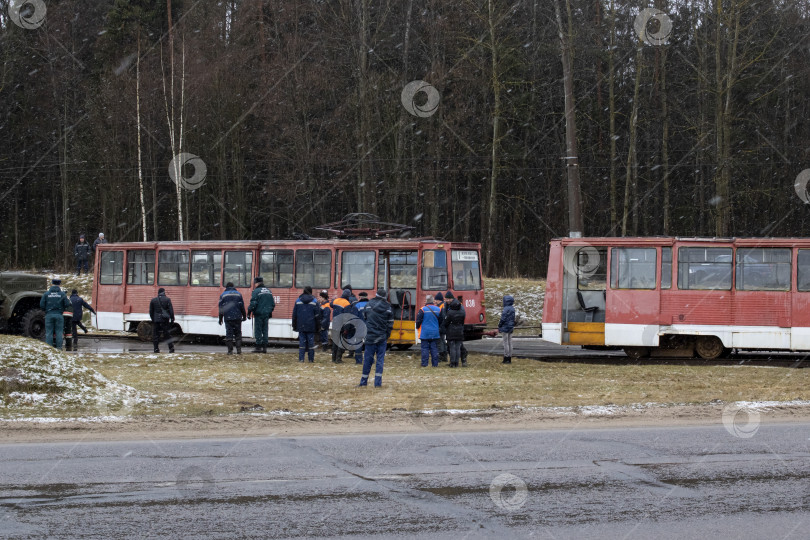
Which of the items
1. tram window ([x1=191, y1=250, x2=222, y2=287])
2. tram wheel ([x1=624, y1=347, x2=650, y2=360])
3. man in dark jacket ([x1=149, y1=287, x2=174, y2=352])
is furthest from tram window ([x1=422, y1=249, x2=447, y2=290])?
tram window ([x1=191, y1=250, x2=222, y2=287])

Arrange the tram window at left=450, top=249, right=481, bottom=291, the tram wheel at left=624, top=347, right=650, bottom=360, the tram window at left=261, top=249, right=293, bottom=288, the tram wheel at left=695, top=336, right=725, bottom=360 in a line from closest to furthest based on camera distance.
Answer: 1. the tram wheel at left=695, top=336, right=725, bottom=360
2. the tram wheel at left=624, top=347, right=650, bottom=360
3. the tram window at left=450, top=249, right=481, bottom=291
4. the tram window at left=261, top=249, right=293, bottom=288

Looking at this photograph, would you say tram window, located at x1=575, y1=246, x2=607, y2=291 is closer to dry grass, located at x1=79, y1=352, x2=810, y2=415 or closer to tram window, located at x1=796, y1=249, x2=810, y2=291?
dry grass, located at x1=79, y1=352, x2=810, y2=415

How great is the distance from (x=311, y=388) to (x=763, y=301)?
38.4 ft

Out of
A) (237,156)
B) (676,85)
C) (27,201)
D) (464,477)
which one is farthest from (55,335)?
(27,201)

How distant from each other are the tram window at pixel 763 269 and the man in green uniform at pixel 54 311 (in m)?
15.6

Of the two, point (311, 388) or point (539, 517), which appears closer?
point (539, 517)

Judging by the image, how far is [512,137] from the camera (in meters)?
50.0

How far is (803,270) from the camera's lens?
22266 millimetres

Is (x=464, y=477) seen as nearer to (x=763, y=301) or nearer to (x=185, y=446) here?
(x=185, y=446)

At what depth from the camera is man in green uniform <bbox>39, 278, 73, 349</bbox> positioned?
2127cm

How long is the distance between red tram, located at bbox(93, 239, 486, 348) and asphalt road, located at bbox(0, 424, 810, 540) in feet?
37.3

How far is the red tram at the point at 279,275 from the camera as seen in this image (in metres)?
24.3

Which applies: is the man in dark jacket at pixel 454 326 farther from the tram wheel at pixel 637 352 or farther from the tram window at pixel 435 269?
the tram wheel at pixel 637 352

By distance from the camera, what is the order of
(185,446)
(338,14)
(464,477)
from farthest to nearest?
(338,14) < (185,446) < (464,477)
